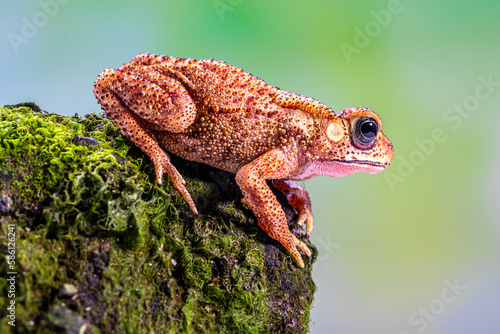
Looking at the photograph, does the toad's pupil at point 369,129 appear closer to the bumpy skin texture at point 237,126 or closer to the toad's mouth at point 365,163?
the bumpy skin texture at point 237,126

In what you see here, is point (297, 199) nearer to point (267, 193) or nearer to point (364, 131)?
point (267, 193)

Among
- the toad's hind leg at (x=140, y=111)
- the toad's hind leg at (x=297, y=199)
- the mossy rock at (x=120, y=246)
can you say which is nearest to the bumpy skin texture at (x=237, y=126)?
the toad's hind leg at (x=140, y=111)

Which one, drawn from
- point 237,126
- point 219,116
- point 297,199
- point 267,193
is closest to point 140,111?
point 219,116

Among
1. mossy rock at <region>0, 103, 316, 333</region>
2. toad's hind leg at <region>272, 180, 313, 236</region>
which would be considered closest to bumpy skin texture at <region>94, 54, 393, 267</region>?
mossy rock at <region>0, 103, 316, 333</region>

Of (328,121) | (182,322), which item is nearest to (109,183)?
(182,322)

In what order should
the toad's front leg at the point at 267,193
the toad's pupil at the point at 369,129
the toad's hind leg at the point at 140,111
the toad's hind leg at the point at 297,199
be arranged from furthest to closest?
the toad's hind leg at the point at 297,199 → the toad's pupil at the point at 369,129 → the toad's front leg at the point at 267,193 → the toad's hind leg at the point at 140,111

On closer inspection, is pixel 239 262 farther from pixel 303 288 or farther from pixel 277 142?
pixel 277 142
